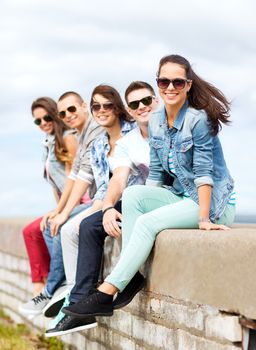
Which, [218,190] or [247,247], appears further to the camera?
[218,190]

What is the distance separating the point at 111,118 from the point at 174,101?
4.08 ft

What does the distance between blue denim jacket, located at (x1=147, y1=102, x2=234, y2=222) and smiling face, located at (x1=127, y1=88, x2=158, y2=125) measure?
620mm

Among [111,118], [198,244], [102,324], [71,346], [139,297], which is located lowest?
[71,346]

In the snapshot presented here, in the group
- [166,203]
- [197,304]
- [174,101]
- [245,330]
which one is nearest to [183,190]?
[166,203]

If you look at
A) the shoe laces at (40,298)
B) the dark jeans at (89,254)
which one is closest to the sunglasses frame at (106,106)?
the dark jeans at (89,254)

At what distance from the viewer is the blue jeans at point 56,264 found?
693 cm

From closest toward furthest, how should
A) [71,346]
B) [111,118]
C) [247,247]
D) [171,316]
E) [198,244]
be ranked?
1. [247,247]
2. [198,244]
3. [171,316]
4. [111,118]
5. [71,346]

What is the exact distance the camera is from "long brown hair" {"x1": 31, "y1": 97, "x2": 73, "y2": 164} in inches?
292

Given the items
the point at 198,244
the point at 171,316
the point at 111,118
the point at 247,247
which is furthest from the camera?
the point at 111,118

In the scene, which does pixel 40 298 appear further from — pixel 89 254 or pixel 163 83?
pixel 163 83

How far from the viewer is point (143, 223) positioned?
4910 millimetres

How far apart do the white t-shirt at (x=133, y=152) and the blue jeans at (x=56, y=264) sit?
44.8 inches

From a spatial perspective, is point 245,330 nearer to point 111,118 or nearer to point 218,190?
point 218,190

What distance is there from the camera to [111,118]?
6.12m
